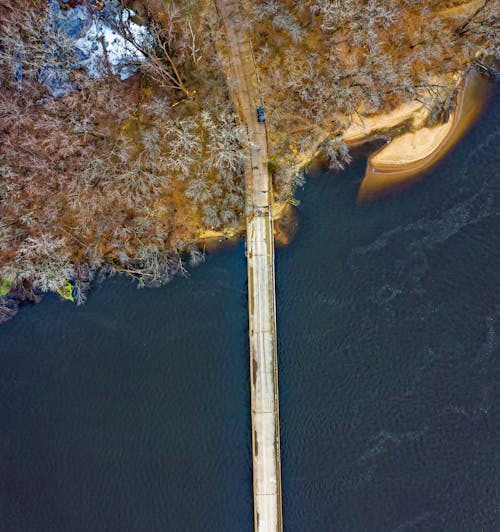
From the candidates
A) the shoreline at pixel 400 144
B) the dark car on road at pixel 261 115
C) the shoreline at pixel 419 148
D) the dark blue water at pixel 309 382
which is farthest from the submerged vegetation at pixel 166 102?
the dark blue water at pixel 309 382

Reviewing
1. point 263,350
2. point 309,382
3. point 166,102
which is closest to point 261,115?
point 166,102

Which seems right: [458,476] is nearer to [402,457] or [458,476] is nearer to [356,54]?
[402,457]

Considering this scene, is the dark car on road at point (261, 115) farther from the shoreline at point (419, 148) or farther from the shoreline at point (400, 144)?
the shoreline at point (419, 148)

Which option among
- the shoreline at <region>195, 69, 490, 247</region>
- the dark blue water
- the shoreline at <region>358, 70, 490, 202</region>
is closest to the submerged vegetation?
the shoreline at <region>195, 69, 490, 247</region>

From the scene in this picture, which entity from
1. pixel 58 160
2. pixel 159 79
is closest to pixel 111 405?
pixel 58 160

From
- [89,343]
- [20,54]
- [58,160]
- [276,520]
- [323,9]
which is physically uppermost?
[323,9]

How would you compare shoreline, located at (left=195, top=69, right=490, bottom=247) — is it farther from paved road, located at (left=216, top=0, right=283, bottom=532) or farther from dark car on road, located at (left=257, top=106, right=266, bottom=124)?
dark car on road, located at (left=257, top=106, right=266, bottom=124)
